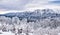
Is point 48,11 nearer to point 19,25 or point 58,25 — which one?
point 58,25

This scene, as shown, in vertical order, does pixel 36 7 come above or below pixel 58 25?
above

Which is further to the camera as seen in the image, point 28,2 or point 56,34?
point 28,2

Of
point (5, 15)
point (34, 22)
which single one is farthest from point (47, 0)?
point (5, 15)

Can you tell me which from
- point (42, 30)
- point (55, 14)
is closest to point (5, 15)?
point (42, 30)

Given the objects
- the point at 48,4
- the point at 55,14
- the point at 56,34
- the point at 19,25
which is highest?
the point at 48,4

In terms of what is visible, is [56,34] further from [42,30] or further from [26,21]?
[26,21]

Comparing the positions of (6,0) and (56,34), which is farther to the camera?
(6,0)

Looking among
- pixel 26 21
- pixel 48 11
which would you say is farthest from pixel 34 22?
pixel 48 11

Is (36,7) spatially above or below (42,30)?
above

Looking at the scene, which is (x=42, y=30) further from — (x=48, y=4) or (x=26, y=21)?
(x=48, y=4)
